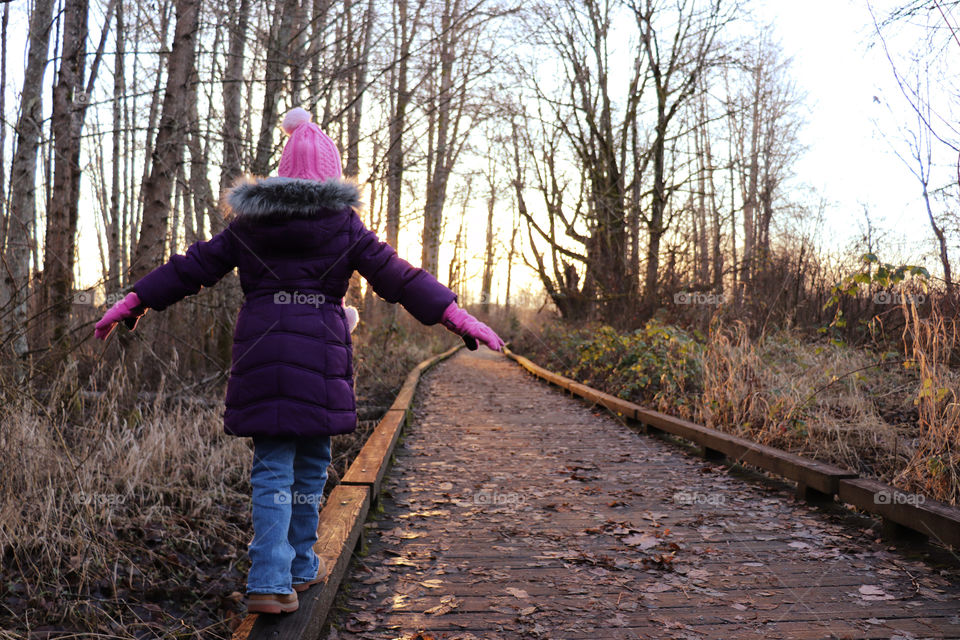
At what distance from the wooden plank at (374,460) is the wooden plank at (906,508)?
3.02 metres

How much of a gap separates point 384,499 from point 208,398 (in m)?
3.35

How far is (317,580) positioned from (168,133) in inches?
212

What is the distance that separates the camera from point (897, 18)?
5656 mm

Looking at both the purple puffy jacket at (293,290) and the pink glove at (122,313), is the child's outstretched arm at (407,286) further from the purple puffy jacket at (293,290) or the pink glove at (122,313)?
the pink glove at (122,313)

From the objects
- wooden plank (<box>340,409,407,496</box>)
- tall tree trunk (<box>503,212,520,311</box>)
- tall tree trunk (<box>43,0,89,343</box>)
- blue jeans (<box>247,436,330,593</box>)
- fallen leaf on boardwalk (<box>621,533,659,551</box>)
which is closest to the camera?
blue jeans (<box>247,436,330,593</box>)

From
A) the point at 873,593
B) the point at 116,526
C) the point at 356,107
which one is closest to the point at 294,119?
the point at 116,526

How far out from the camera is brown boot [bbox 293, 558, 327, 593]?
2.69 m

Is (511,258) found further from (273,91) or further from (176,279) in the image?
(176,279)

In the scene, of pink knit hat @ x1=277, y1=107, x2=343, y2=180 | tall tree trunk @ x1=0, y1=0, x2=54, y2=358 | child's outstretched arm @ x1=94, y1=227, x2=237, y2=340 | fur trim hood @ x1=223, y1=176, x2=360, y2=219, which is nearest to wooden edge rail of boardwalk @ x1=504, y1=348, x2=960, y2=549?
fur trim hood @ x1=223, y1=176, x2=360, y2=219

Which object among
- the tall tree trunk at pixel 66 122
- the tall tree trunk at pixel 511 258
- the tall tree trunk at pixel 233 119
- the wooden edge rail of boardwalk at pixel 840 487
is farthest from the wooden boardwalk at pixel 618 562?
the tall tree trunk at pixel 511 258

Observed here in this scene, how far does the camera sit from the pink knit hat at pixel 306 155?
283 cm

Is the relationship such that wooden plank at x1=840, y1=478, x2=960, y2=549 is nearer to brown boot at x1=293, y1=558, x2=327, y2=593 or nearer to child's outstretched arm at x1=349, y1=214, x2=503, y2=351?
child's outstretched arm at x1=349, y1=214, x2=503, y2=351

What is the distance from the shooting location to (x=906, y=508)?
3.64m

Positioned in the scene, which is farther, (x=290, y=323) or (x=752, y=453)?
(x=752, y=453)
